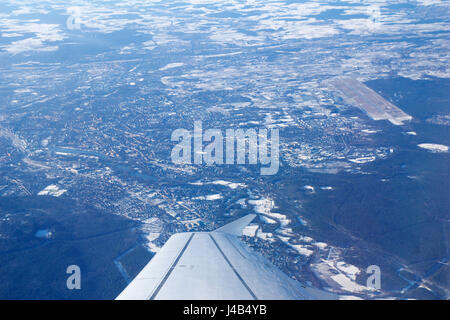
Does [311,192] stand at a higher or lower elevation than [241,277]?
lower

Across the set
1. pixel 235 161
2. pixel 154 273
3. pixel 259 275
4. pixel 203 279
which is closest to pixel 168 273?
pixel 154 273

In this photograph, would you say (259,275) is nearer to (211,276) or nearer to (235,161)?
(211,276)

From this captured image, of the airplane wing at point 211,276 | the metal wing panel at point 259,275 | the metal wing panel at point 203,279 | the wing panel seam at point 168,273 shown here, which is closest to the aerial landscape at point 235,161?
the metal wing panel at point 259,275

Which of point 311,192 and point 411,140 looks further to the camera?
point 411,140

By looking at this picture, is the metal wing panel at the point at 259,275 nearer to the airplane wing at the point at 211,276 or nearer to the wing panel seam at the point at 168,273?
the airplane wing at the point at 211,276

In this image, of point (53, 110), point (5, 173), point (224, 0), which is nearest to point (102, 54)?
point (53, 110)

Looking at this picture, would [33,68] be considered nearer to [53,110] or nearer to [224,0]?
[53,110]

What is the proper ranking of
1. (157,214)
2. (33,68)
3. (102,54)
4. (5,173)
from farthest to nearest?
(102,54)
(33,68)
(5,173)
(157,214)
